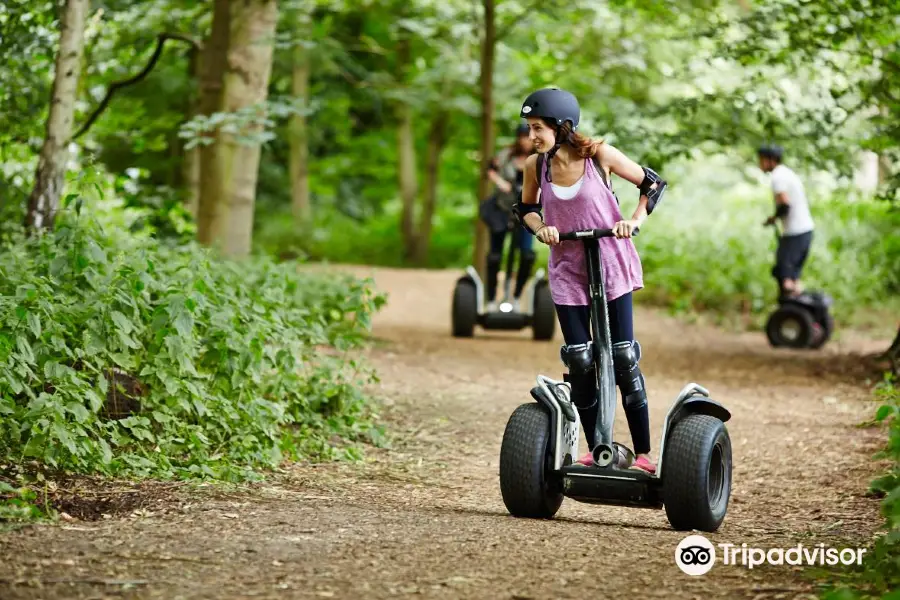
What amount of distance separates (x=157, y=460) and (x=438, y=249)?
26.1 metres

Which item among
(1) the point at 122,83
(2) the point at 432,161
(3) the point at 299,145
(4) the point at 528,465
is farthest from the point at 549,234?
(2) the point at 432,161

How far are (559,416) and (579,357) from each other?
275 millimetres

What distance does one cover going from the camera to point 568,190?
5367 mm

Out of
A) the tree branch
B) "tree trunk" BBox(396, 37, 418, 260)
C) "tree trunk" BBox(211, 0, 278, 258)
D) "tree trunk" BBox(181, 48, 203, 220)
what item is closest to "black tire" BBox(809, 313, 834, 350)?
"tree trunk" BBox(211, 0, 278, 258)

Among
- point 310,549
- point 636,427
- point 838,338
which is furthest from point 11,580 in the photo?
point 838,338

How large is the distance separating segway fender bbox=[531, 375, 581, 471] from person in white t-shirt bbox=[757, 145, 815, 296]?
323 inches

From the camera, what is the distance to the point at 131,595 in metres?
3.85

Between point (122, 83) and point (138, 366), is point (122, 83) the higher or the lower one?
the higher one

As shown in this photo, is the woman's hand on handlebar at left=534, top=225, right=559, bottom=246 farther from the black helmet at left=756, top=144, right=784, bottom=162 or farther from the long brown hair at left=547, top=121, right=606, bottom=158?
the black helmet at left=756, top=144, right=784, bottom=162

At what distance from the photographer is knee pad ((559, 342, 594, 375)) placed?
537cm

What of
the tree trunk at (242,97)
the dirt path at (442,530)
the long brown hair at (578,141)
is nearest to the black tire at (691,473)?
the dirt path at (442,530)

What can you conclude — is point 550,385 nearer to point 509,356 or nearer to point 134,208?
point 509,356

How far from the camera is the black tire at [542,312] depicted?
43.7 feet

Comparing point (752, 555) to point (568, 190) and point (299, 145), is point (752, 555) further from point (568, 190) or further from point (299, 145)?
point (299, 145)
